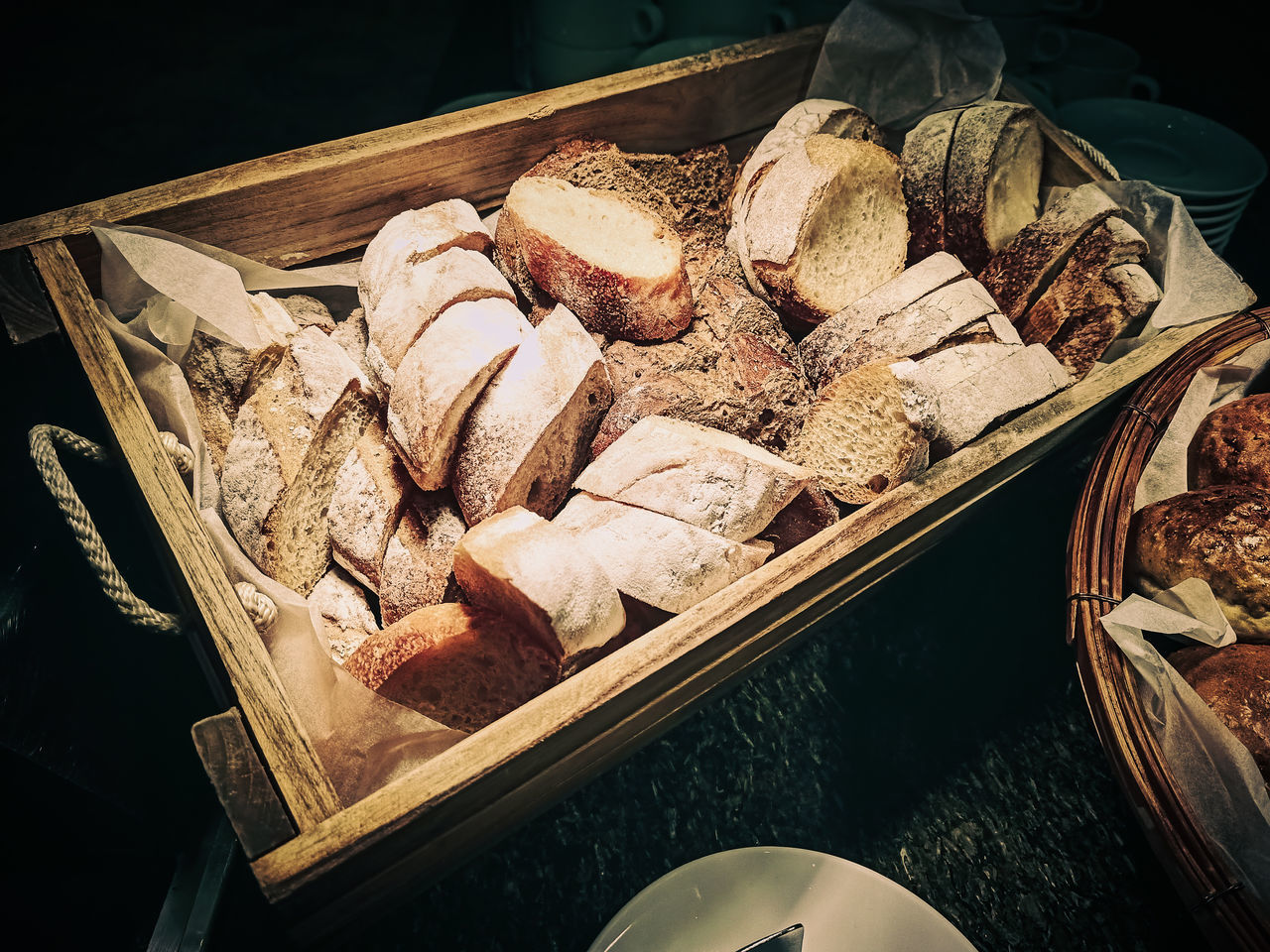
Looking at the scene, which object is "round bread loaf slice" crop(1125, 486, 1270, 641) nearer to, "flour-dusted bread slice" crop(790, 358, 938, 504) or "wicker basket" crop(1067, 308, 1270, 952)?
"wicker basket" crop(1067, 308, 1270, 952)

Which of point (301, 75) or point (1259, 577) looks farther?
point (301, 75)

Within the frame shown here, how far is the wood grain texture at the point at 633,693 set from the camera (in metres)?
0.86

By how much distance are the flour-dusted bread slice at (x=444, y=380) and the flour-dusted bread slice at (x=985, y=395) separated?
778 millimetres

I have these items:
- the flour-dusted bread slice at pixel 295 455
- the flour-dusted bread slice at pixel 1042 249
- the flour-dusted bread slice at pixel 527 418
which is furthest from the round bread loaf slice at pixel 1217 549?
the flour-dusted bread slice at pixel 295 455

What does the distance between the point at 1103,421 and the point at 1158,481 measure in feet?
0.73

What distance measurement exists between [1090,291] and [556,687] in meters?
1.53

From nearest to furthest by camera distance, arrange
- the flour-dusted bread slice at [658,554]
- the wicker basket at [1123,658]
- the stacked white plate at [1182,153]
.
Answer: the wicker basket at [1123,658]
the flour-dusted bread slice at [658,554]
the stacked white plate at [1182,153]

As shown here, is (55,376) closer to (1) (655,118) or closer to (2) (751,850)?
(1) (655,118)

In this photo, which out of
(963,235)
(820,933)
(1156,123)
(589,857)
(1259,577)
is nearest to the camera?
(820,933)

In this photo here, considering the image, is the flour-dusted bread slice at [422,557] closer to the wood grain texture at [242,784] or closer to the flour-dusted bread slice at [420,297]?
the flour-dusted bread slice at [420,297]

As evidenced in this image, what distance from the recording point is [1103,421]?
1694mm

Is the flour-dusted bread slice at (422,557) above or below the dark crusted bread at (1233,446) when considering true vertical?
above

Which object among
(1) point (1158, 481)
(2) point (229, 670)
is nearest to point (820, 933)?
(2) point (229, 670)

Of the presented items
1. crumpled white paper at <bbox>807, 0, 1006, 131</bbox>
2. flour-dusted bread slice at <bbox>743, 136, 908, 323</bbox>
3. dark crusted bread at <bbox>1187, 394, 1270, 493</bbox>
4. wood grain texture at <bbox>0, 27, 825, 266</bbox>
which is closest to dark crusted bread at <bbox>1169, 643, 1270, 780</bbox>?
dark crusted bread at <bbox>1187, 394, 1270, 493</bbox>
